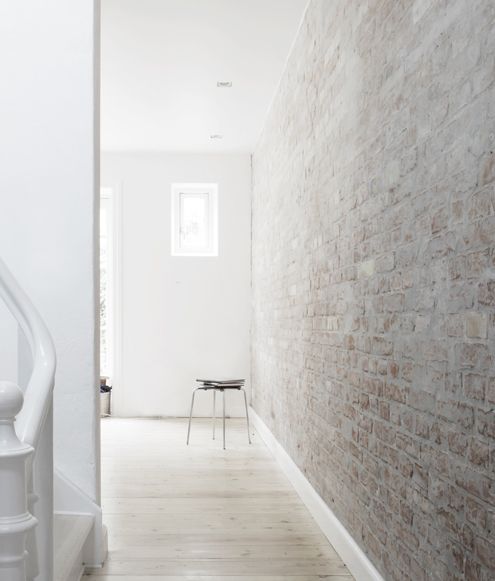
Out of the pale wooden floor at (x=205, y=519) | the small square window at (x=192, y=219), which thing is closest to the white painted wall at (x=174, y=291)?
the small square window at (x=192, y=219)

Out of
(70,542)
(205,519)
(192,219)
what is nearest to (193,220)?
(192,219)

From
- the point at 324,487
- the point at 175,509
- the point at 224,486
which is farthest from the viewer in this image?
the point at 224,486

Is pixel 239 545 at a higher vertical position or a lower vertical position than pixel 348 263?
lower

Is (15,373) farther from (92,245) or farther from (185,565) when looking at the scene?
(185,565)

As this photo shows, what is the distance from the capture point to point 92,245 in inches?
127

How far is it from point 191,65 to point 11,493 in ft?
14.5

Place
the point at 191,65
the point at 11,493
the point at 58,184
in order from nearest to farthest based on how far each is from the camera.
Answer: the point at 11,493 < the point at 58,184 < the point at 191,65

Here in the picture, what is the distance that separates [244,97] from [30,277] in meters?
3.36

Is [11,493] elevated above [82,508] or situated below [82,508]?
above

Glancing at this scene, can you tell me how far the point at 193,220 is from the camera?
830cm

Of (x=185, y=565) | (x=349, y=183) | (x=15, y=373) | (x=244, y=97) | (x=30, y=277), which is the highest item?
(x=244, y=97)

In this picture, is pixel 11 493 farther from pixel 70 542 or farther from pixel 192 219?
pixel 192 219

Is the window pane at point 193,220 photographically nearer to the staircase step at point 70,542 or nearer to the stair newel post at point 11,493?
the staircase step at point 70,542

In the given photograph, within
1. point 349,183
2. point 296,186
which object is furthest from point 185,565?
point 296,186
